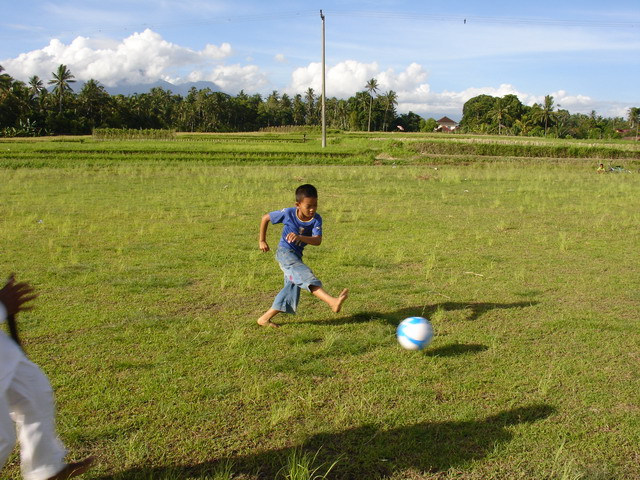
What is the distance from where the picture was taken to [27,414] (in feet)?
8.27

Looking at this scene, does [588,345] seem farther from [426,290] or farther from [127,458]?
[127,458]

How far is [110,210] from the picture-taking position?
13.0 meters

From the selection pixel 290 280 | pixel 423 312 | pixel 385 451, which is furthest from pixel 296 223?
pixel 385 451

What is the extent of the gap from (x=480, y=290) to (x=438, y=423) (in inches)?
141

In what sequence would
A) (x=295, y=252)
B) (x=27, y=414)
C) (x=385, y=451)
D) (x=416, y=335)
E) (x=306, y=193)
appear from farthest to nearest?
(x=295, y=252), (x=306, y=193), (x=416, y=335), (x=385, y=451), (x=27, y=414)

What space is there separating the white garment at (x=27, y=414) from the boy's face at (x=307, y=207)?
9.96 feet

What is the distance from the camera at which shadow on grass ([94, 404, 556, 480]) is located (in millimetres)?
3180

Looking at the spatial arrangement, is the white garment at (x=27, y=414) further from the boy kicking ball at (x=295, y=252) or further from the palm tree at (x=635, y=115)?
the palm tree at (x=635, y=115)

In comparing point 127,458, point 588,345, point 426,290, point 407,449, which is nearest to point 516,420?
point 407,449

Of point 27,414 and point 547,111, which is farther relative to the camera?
point 547,111

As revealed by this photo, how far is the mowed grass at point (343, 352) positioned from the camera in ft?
11.1

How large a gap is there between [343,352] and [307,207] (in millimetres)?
1447

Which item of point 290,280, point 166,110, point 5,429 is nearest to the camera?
point 5,429

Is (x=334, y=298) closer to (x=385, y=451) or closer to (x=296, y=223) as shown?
(x=296, y=223)
